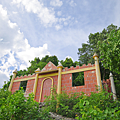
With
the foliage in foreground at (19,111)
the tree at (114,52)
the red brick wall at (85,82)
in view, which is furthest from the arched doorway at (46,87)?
the tree at (114,52)

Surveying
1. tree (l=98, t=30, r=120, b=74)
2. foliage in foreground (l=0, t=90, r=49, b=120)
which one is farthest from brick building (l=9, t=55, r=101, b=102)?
foliage in foreground (l=0, t=90, r=49, b=120)

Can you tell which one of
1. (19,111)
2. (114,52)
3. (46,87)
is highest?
(114,52)

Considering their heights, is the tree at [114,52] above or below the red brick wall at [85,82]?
above

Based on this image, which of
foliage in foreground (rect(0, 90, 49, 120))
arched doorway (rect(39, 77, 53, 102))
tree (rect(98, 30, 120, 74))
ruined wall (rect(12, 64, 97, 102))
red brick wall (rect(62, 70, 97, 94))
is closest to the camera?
foliage in foreground (rect(0, 90, 49, 120))

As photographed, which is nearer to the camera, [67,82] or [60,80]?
[67,82]

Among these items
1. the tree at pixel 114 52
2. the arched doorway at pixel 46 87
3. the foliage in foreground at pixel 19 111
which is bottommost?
the foliage in foreground at pixel 19 111

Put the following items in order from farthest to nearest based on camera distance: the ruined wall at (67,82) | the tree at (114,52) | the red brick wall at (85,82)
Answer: the ruined wall at (67,82) < the red brick wall at (85,82) < the tree at (114,52)

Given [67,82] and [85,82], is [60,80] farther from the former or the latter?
[85,82]

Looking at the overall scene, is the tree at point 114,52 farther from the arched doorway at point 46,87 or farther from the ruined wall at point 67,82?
the arched doorway at point 46,87

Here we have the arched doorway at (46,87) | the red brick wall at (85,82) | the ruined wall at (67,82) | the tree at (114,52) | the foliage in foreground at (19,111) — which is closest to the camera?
the foliage in foreground at (19,111)

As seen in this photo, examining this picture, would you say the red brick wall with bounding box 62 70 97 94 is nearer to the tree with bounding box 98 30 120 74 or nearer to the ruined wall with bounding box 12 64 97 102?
the ruined wall with bounding box 12 64 97 102

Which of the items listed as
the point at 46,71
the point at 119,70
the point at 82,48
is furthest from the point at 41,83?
the point at 82,48

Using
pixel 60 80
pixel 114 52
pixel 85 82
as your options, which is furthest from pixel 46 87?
pixel 114 52

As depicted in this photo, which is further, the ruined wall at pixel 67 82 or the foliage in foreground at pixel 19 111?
the ruined wall at pixel 67 82
